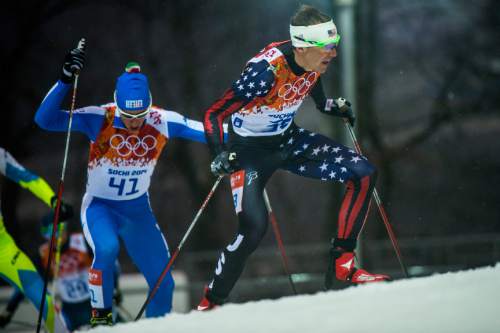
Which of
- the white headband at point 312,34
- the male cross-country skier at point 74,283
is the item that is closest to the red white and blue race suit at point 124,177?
the white headband at point 312,34

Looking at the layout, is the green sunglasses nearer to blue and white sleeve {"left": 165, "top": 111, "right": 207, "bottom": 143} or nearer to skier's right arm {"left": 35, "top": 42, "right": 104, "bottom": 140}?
blue and white sleeve {"left": 165, "top": 111, "right": 207, "bottom": 143}

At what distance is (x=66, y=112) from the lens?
493 centimetres

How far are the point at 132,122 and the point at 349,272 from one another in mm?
1486

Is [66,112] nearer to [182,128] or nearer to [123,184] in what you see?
[123,184]

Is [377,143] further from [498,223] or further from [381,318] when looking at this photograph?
[381,318]

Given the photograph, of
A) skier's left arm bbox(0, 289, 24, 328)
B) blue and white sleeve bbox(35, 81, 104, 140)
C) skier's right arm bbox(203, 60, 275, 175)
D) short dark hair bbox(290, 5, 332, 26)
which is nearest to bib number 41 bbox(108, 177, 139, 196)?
blue and white sleeve bbox(35, 81, 104, 140)

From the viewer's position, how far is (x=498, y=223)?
13008 millimetres

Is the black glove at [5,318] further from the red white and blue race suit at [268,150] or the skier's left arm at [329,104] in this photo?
the skier's left arm at [329,104]

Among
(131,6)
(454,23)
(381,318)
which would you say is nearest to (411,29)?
(454,23)

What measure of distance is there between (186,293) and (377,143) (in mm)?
5139

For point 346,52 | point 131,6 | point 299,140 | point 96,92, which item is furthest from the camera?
point 131,6

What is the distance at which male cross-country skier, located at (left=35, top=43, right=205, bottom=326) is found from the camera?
4.81 metres

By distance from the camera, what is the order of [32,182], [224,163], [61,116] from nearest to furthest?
[224,163]
[61,116]
[32,182]

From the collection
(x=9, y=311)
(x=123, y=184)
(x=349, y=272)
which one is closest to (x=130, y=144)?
(x=123, y=184)
